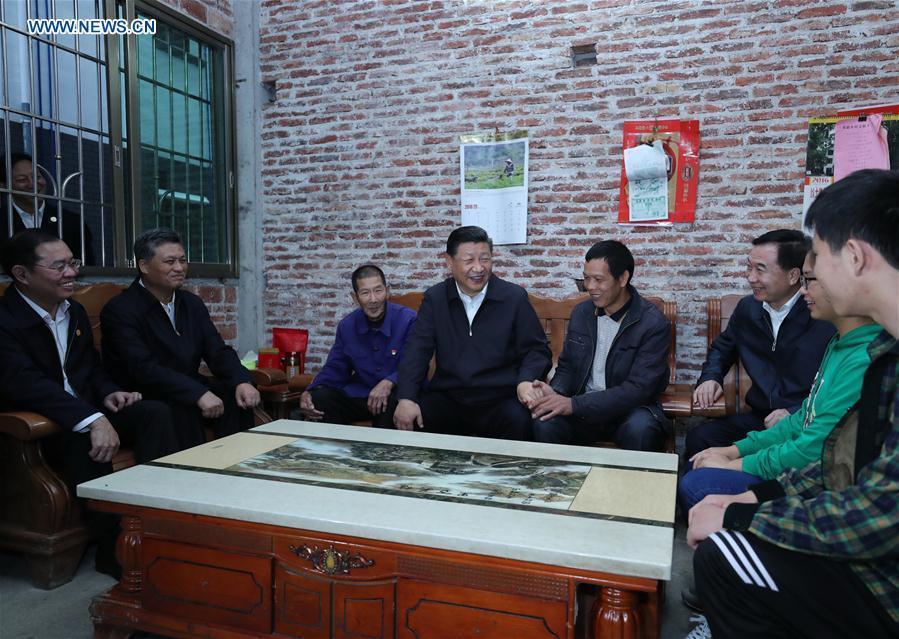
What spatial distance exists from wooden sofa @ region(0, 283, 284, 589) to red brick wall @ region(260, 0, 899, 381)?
2238 millimetres

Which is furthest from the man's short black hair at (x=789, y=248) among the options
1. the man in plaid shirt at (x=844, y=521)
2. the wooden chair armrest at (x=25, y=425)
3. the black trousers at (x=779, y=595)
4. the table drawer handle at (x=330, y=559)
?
the wooden chair armrest at (x=25, y=425)

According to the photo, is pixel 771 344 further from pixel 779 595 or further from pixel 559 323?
pixel 779 595

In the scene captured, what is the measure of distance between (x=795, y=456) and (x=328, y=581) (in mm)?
1272

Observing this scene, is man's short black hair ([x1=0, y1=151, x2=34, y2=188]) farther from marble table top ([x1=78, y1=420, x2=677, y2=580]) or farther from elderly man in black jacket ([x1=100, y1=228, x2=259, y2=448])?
marble table top ([x1=78, y1=420, x2=677, y2=580])

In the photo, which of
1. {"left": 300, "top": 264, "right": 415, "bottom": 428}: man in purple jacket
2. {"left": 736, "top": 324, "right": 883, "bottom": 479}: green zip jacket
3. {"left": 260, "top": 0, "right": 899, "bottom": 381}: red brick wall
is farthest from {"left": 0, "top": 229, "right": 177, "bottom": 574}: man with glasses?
{"left": 736, "top": 324, "right": 883, "bottom": 479}: green zip jacket

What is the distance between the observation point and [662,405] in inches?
116

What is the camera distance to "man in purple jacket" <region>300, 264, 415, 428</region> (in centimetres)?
327

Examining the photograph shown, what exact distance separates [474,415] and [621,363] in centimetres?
72

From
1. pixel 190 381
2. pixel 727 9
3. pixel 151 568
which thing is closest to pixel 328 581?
pixel 151 568

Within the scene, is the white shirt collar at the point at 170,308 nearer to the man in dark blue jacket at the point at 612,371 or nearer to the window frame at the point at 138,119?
the window frame at the point at 138,119

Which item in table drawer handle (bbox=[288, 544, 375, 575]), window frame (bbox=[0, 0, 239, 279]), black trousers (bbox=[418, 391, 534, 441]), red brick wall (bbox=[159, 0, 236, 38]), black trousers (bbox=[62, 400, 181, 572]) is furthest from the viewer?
red brick wall (bbox=[159, 0, 236, 38])

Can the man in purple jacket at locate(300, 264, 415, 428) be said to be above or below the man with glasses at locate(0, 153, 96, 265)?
below

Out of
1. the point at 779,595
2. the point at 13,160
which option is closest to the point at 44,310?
the point at 13,160

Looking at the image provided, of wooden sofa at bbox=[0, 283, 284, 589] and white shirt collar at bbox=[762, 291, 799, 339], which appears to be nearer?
wooden sofa at bbox=[0, 283, 284, 589]
